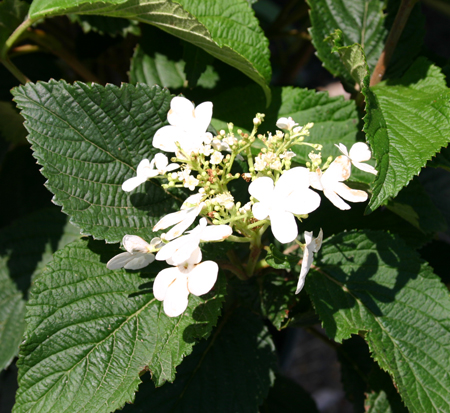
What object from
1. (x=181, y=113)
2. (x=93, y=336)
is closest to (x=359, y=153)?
(x=181, y=113)

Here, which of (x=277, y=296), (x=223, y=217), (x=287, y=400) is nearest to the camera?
(x=223, y=217)

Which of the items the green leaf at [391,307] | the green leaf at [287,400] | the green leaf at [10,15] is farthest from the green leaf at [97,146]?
the green leaf at [287,400]

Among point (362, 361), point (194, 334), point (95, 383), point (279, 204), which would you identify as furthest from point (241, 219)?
point (362, 361)

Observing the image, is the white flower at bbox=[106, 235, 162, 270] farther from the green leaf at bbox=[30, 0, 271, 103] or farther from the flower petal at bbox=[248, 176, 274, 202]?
the green leaf at bbox=[30, 0, 271, 103]

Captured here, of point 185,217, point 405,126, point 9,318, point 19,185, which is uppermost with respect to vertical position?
point 405,126

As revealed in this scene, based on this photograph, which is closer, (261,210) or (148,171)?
(261,210)

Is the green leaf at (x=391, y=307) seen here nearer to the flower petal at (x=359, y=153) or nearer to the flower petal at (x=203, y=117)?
the flower petal at (x=359, y=153)

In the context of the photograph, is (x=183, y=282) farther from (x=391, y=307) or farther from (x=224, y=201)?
(x=391, y=307)
